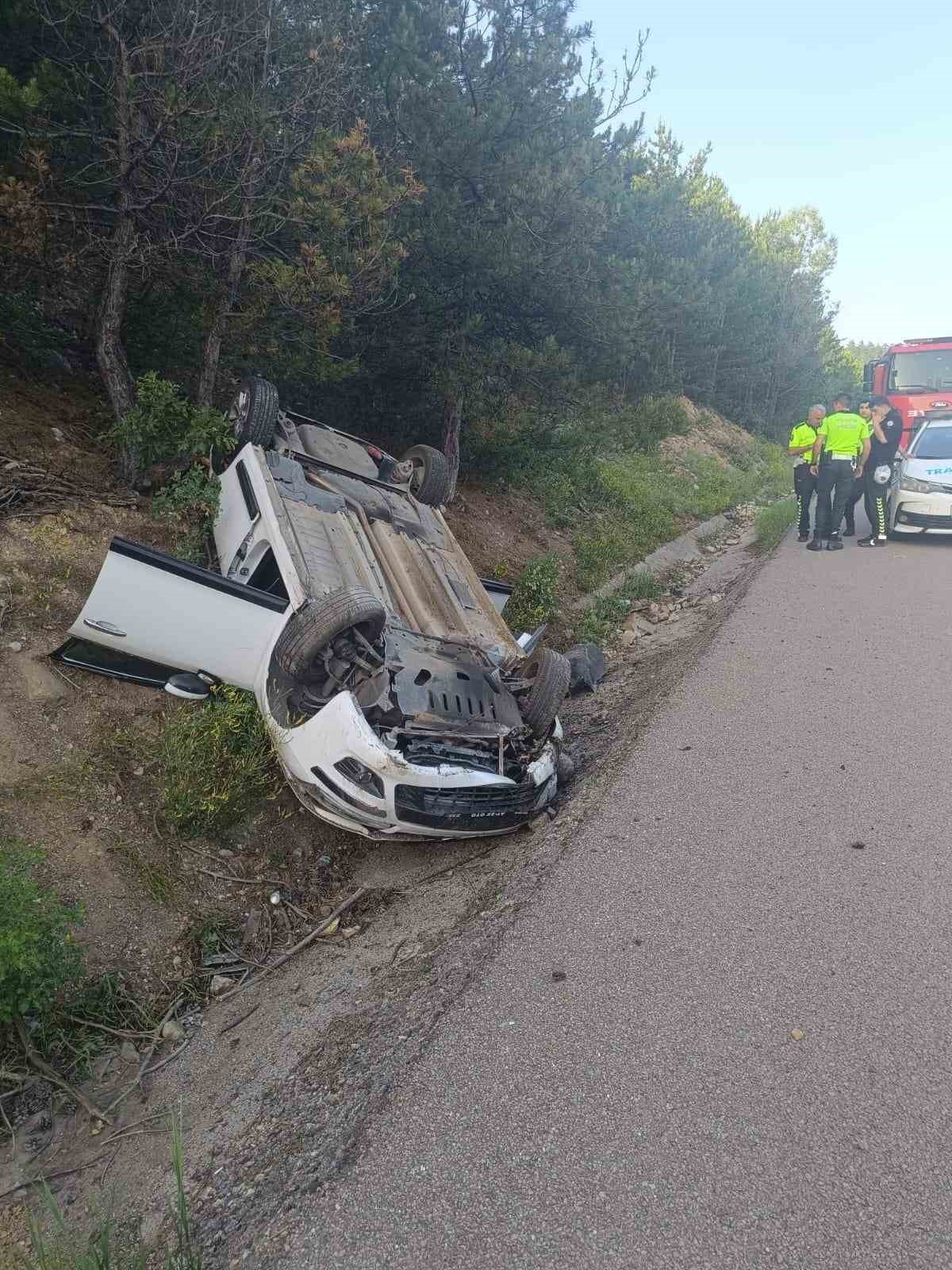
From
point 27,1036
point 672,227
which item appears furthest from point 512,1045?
point 672,227

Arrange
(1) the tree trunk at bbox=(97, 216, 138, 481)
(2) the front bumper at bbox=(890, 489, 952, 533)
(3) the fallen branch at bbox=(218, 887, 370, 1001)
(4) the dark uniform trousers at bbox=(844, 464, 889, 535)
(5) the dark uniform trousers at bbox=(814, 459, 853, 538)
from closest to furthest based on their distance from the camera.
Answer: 1. (3) the fallen branch at bbox=(218, 887, 370, 1001)
2. (1) the tree trunk at bbox=(97, 216, 138, 481)
3. (5) the dark uniform trousers at bbox=(814, 459, 853, 538)
4. (2) the front bumper at bbox=(890, 489, 952, 533)
5. (4) the dark uniform trousers at bbox=(844, 464, 889, 535)

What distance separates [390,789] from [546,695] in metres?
1.34

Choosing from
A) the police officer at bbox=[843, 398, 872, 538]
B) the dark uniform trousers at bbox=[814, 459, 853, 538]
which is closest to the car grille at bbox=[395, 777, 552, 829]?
the dark uniform trousers at bbox=[814, 459, 853, 538]

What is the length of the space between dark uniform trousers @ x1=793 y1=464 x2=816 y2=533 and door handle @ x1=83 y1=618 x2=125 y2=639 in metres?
8.70

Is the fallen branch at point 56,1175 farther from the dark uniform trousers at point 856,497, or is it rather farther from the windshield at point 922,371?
the windshield at point 922,371

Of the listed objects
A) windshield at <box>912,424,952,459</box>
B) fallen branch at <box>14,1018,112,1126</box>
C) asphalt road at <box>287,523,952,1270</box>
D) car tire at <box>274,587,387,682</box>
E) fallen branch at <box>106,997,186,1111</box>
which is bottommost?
fallen branch at <box>106,997,186,1111</box>

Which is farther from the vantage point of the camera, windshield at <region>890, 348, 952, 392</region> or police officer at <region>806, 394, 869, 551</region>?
windshield at <region>890, 348, 952, 392</region>

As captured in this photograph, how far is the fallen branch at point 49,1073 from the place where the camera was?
3.45 metres

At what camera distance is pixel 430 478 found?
740cm

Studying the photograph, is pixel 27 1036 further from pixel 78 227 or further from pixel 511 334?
pixel 511 334

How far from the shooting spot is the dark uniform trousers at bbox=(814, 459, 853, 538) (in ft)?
33.4

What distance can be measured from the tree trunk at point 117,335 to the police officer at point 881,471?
8829mm

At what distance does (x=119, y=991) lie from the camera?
4086 millimetres

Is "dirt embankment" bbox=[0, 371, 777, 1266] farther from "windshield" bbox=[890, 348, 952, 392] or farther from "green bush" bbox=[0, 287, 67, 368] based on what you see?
"windshield" bbox=[890, 348, 952, 392]
